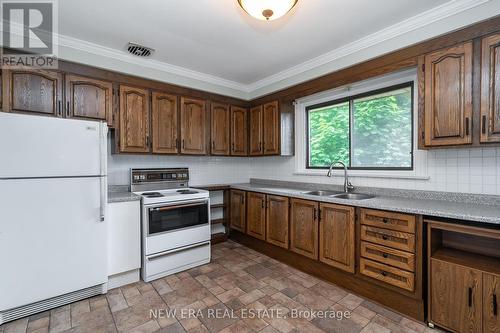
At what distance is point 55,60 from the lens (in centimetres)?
252

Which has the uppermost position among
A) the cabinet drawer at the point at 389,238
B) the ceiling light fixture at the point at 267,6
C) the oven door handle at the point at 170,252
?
the ceiling light fixture at the point at 267,6

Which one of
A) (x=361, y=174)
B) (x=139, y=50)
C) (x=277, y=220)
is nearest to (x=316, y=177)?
(x=361, y=174)

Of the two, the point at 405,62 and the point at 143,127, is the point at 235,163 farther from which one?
the point at 405,62

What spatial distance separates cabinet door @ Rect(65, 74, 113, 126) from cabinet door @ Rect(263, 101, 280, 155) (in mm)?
2088

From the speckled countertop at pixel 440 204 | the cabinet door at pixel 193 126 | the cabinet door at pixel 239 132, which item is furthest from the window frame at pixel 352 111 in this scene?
the cabinet door at pixel 193 126

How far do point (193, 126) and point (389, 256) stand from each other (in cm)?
282

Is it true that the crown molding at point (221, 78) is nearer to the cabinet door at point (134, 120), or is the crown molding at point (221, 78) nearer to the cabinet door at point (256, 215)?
the cabinet door at point (134, 120)

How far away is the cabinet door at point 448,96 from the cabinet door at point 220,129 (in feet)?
8.50

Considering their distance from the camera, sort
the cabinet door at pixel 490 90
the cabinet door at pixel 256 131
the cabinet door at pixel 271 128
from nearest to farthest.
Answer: the cabinet door at pixel 490 90
the cabinet door at pixel 271 128
the cabinet door at pixel 256 131

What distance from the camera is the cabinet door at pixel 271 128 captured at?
3.57 meters

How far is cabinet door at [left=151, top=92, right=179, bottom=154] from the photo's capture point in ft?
10.3

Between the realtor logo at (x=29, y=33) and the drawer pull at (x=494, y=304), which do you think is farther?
the realtor logo at (x=29, y=33)

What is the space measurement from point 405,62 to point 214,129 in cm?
252

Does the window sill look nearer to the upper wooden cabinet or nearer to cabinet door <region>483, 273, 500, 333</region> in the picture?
the upper wooden cabinet
